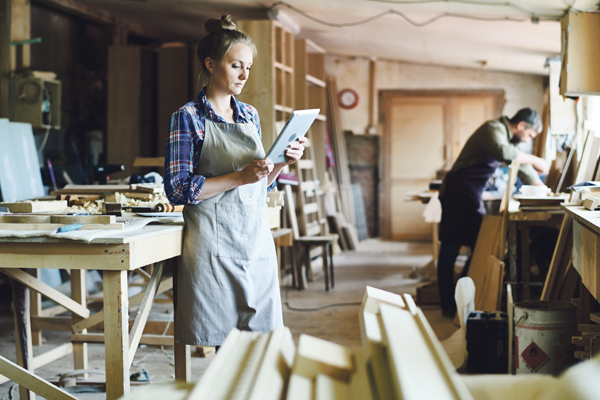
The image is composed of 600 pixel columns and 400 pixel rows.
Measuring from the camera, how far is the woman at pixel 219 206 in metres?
2.06

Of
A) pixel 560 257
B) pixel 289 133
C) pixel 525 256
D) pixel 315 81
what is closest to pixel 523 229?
pixel 525 256

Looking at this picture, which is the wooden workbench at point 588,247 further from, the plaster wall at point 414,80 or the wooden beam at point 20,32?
the plaster wall at point 414,80

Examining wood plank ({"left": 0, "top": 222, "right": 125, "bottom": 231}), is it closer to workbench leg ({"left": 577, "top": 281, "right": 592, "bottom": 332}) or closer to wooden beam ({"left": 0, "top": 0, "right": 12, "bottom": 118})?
workbench leg ({"left": 577, "top": 281, "right": 592, "bottom": 332})

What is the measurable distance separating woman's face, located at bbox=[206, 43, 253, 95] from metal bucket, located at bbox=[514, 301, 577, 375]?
6.29 feet

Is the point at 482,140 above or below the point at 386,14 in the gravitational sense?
below

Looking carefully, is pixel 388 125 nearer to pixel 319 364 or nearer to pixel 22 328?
pixel 22 328

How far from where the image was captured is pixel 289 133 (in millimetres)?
2078

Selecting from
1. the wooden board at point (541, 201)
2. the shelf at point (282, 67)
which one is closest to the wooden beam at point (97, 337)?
the wooden board at point (541, 201)

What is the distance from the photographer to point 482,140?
445cm

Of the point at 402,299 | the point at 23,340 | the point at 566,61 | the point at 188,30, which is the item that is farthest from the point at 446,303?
the point at 188,30

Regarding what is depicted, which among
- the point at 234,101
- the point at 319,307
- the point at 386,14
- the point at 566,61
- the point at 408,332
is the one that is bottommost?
the point at 319,307

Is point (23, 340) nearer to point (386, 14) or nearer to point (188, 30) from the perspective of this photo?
point (386, 14)

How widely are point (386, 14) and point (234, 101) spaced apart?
419 cm

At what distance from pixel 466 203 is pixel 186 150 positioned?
10.00 ft
